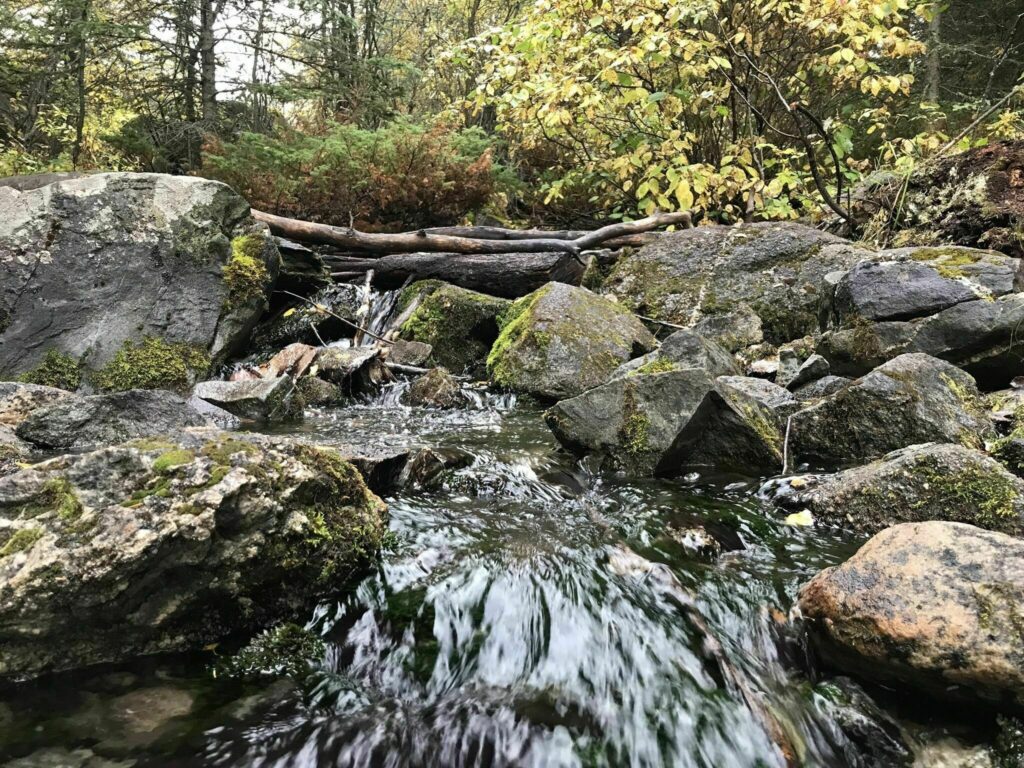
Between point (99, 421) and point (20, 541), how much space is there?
Answer: 247cm

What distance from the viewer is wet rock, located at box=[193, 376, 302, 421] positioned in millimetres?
5496

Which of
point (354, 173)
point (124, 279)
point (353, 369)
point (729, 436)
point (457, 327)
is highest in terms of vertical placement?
point (354, 173)

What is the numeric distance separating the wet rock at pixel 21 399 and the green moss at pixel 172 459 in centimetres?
296

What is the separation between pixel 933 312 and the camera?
5.13 metres

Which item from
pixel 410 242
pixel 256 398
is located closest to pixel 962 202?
pixel 410 242

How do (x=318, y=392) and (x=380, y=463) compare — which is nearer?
(x=380, y=463)

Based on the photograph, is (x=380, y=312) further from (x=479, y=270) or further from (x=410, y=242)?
(x=479, y=270)

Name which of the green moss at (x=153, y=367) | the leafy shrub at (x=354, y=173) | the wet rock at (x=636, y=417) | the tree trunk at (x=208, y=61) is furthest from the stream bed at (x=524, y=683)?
the tree trunk at (x=208, y=61)

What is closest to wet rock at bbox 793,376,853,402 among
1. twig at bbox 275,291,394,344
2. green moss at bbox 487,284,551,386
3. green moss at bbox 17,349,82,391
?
green moss at bbox 487,284,551,386

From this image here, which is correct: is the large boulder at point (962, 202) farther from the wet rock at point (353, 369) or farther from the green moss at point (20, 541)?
the green moss at point (20, 541)

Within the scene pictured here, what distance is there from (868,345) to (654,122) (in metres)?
6.21

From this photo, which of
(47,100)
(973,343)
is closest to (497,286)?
(973,343)

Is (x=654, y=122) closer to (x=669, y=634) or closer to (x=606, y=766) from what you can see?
(x=669, y=634)

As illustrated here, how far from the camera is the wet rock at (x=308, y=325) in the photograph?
26.2 feet
